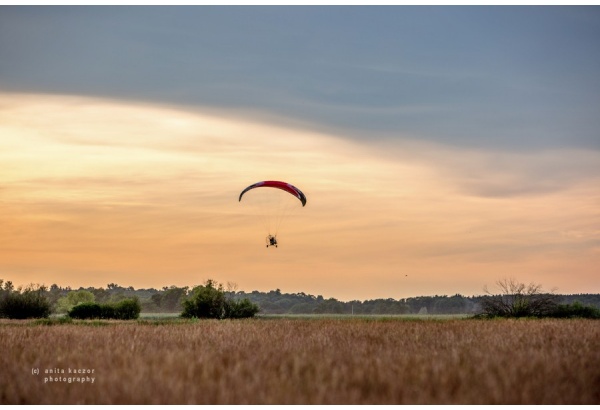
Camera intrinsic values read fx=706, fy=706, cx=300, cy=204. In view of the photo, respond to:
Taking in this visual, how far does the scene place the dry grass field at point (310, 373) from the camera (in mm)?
10695

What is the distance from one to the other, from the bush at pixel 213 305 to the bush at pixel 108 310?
3.52 m

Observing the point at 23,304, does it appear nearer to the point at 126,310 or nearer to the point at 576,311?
the point at 126,310

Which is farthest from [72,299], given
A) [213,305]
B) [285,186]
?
[285,186]

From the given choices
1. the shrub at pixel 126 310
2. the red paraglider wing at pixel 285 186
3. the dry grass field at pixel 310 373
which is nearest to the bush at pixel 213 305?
the shrub at pixel 126 310

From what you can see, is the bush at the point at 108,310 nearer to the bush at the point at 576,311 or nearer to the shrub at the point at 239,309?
the shrub at the point at 239,309

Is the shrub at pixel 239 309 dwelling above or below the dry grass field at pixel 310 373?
above

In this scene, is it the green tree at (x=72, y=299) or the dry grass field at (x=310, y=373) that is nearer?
the dry grass field at (x=310, y=373)

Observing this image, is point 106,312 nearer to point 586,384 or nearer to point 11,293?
point 11,293

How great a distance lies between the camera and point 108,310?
48.3 meters

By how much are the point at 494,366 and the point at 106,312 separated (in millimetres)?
38254

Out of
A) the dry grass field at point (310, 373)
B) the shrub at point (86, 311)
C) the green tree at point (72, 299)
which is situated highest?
the green tree at point (72, 299)

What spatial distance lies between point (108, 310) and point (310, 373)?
3799 centimetres

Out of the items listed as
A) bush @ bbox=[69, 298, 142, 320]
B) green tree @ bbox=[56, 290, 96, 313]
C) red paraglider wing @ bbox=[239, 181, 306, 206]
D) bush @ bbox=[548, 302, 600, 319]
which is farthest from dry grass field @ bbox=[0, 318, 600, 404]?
green tree @ bbox=[56, 290, 96, 313]
